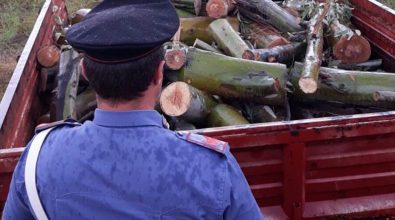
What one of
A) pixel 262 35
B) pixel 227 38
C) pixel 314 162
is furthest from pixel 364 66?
pixel 314 162

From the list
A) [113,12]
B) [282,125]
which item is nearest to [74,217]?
[113,12]

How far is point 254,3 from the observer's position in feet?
14.9

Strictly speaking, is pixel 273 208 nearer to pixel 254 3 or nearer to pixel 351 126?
pixel 351 126

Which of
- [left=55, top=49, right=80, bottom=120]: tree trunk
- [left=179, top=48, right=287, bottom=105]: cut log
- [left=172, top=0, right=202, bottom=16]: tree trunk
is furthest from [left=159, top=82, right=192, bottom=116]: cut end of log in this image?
[left=172, top=0, right=202, bottom=16]: tree trunk

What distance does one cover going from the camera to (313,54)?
12.2 ft

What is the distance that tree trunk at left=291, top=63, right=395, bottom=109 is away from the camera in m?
3.51

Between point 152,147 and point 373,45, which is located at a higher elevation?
point 152,147

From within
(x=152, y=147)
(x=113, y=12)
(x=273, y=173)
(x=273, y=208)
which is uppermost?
(x=113, y=12)

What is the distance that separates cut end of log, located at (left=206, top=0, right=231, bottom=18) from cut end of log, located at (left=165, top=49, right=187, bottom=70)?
3.50ft

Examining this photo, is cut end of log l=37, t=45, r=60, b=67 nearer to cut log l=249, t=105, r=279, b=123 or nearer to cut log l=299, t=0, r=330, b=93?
cut log l=249, t=105, r=279, b=123

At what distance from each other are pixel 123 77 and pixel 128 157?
216 mm

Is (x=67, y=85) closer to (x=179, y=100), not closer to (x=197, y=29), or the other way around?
(x=179, y=100)

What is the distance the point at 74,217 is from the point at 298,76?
7.75 feet

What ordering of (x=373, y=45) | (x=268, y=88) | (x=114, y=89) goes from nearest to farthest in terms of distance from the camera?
(x=114, y=89) → (x=268, y=88) → (x=373, y=45)
